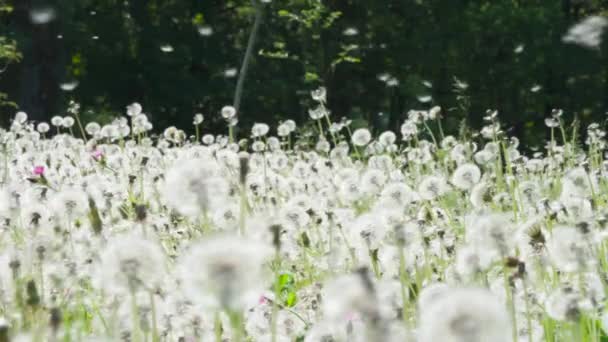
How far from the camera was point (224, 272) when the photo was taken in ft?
3.18

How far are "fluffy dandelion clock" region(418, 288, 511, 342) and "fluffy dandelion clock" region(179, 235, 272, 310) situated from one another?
19 centimetres

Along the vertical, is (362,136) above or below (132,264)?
above

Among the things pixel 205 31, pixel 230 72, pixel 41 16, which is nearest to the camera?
pixel 41 16

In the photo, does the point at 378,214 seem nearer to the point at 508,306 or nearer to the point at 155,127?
the point at 508,306

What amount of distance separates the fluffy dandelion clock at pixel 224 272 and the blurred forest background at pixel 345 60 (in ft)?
70.3

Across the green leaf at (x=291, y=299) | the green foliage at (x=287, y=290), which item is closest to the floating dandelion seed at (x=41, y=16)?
the green foliage at (x=287, y=290)

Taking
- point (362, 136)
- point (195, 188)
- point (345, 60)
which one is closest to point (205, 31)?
point (345, 60)

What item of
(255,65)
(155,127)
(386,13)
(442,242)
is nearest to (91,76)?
(155,127)

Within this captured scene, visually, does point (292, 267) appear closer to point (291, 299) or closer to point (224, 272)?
point (291, 299)

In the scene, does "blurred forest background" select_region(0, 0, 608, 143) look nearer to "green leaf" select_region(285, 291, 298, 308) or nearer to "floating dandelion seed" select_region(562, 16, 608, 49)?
"floating dandelion seed" select_region(562, 16, 608, 49)

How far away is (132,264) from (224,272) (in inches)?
14.4

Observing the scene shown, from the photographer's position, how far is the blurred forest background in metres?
25.1

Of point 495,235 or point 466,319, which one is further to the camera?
point 495,235

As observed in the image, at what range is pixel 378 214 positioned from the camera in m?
2.30
